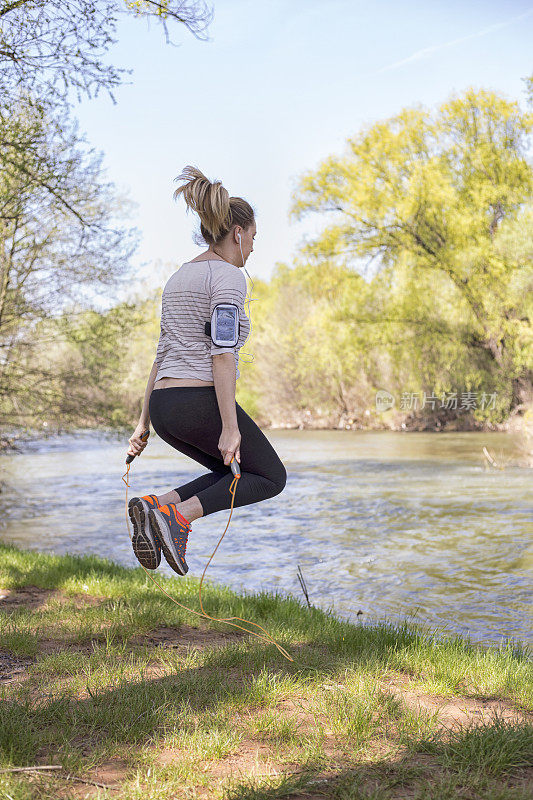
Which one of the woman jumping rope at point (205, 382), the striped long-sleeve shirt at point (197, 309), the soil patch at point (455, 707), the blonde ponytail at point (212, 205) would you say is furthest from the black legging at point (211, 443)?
the soil patch at point (455, 707)

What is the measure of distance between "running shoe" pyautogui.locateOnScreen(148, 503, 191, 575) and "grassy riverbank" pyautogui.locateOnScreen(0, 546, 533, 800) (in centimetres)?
64

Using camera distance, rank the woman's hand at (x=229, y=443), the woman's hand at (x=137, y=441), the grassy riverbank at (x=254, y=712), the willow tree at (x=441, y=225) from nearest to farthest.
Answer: the grassy riverbank at (x=254, y=712) < the woman's hand at (x=229, y=443) < the woman's hand at (x=137, y=441) < the willow tree at (x=441, y=225)

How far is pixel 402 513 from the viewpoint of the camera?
48.6 ft

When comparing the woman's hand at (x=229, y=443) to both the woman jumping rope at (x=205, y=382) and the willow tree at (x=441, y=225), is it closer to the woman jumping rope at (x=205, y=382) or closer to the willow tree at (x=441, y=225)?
the woman jumping rope at (x=205, y=382)

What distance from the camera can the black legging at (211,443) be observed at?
411cm

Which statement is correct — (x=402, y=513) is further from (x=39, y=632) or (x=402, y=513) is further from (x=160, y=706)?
(x=160, y=706)

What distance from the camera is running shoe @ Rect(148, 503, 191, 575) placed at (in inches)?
160

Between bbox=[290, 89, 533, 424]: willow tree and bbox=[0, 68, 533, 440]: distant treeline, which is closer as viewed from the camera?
bbox=[0, 68, 533, 440]: distant treeline

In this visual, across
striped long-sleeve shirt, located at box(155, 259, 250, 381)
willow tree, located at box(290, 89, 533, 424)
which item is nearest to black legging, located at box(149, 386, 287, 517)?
striped long-sleeve shirt, located at box(155, 259, 250, 381)

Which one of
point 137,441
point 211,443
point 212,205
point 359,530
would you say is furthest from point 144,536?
point 359,530

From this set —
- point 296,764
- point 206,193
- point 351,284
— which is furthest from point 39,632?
point 351,284

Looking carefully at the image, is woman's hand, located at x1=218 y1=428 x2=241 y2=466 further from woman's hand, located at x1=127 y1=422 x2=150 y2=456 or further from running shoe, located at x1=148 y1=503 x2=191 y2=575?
woman's hand, located at x1=127 y1=422 x2=150 y2=456

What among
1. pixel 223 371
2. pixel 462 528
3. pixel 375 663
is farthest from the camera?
pixel 462 528

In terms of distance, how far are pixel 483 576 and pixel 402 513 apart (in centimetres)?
517
